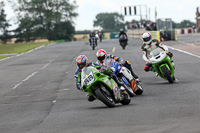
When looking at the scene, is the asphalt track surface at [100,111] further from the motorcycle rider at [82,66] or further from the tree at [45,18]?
the tree at [45,18]

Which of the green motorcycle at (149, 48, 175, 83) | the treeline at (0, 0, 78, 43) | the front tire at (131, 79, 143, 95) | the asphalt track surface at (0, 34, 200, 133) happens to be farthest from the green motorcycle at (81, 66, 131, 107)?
the treeline at (0, 0, 78, 43)

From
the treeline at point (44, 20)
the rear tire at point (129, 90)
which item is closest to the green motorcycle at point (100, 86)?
the rear tire at point (129, 90)

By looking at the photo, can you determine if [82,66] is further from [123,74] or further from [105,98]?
[123,74]

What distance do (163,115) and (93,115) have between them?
1568 millimetres

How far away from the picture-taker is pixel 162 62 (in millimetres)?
14664

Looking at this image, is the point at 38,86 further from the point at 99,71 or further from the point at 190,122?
the point at 190,122

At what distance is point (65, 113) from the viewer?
1066 cm

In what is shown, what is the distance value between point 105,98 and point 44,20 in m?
95.0

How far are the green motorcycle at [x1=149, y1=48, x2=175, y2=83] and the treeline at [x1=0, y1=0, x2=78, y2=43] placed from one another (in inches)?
3363

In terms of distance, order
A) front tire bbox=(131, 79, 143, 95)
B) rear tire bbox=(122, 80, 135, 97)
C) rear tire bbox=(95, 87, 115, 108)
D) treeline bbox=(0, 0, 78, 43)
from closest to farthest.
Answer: rear tire bbox=(95, 87, 115, 108), rear tire bbox=(122, 80, 135, 97), front tire bbox=(131, 79, 143, 95), treeline bbox=(0, 0, 78, 43)

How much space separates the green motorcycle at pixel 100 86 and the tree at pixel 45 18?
295ft

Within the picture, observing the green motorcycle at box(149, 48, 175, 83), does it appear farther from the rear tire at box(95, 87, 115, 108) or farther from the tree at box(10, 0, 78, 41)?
the tree at box(10, 0, 78, 41)

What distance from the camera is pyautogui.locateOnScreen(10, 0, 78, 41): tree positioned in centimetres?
10144

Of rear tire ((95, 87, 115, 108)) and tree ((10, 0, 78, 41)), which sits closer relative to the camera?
rear tire ((95, 87, 115, 108))
